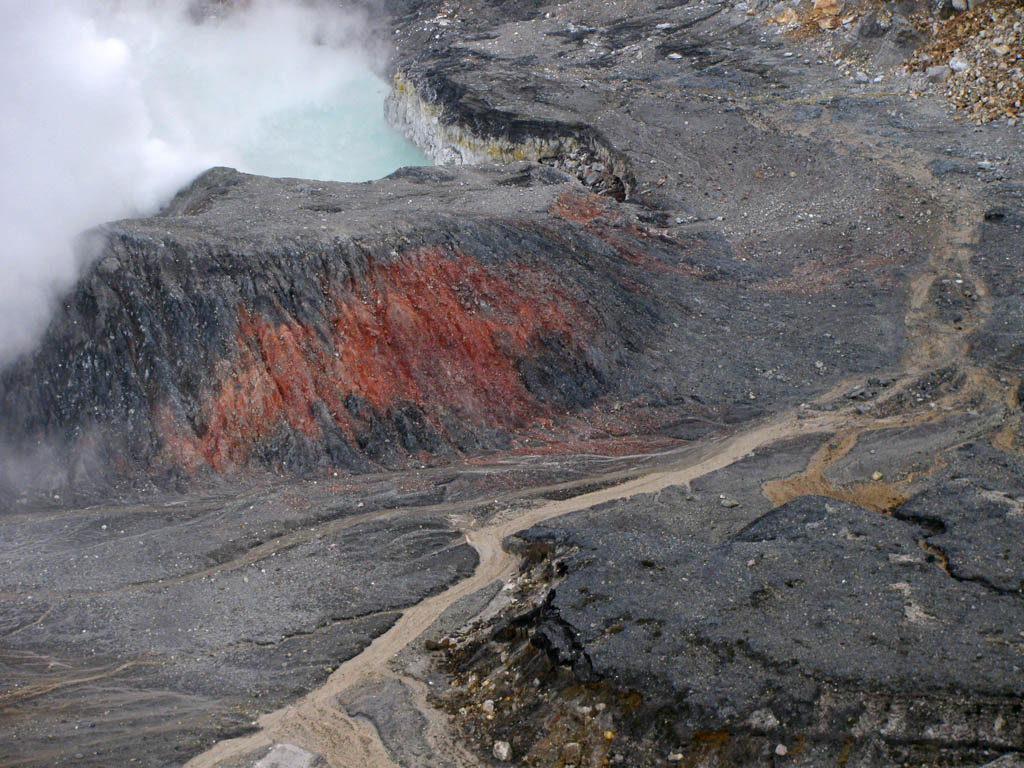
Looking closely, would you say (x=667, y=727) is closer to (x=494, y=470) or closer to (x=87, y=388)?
(x=494, y=470)

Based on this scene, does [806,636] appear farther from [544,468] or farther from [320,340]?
[320,340]

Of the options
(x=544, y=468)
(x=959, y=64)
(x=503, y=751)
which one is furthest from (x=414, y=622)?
(x=959, y=64)

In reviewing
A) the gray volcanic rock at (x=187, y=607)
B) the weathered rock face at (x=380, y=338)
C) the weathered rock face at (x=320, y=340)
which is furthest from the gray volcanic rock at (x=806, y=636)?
the weathered rock face at (x=320, y=340)

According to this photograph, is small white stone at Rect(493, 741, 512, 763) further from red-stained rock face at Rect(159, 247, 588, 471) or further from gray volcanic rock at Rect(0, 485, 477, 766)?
red-stained rock face at Rect(159, 247, 588, 471)

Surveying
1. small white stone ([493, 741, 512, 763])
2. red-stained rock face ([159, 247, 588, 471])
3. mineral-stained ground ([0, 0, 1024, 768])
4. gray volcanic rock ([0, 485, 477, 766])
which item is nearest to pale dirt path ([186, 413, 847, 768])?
mineral-stained ground ([0, 0, 1024, 768])

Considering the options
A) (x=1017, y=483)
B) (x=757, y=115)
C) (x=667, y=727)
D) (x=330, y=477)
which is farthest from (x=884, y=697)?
(x=757, y=115)
